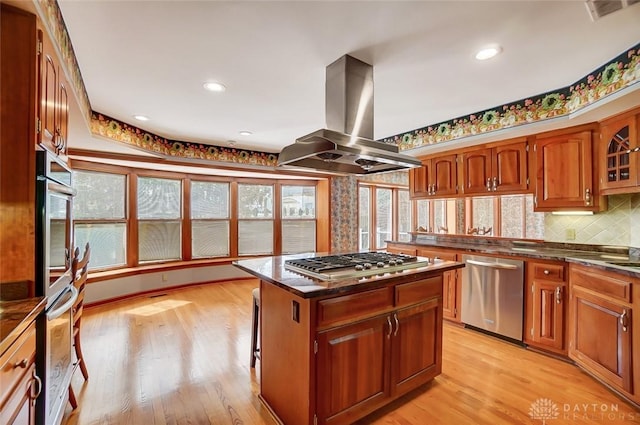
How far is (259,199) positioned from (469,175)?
3958 mm

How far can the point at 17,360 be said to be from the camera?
107cm

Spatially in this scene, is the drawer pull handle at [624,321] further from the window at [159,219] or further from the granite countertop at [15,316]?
the window at [159,219]

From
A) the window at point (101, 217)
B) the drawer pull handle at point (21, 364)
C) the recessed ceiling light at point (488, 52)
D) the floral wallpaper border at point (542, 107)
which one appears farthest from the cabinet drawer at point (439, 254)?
the window at point (101, 217)

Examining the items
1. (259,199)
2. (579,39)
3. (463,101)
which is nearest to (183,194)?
(259,199)

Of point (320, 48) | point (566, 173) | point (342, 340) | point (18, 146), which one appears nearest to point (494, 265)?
point (566, 173)

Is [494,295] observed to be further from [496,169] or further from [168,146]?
[168,146]

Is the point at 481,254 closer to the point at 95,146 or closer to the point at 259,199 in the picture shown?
the point at 259,199

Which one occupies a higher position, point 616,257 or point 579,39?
point 579,39

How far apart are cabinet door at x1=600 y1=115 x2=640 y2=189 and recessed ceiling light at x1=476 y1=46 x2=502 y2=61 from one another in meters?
1.28

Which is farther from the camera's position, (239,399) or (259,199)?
(259,199)

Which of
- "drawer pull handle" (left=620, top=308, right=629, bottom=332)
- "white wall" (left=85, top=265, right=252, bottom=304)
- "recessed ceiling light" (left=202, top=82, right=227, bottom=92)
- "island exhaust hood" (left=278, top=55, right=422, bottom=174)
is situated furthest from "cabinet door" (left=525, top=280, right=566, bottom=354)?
"white wall" (left=85, top=265, right=252, bottom=304)

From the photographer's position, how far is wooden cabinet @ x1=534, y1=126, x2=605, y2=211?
105 inches

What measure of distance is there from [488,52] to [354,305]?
6.55 ft

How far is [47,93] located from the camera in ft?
5.00
